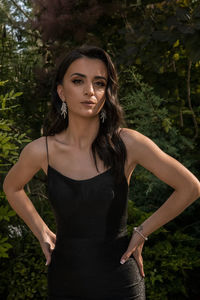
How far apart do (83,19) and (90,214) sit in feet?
8.81

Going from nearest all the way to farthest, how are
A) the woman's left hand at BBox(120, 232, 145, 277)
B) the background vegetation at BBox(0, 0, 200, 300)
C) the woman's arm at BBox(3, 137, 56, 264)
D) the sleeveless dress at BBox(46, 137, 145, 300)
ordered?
the sleeveless dress at BBox(46, 137, 145, 300), the woman's left hand at BBox(120, 232, 145, 277), the woman's arm at BBox(3, 137, 56, 264), the background vegetation at BBox(0, 0, 200, 300)

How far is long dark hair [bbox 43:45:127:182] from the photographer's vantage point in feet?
6.79

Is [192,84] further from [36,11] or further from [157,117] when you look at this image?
[36,11]

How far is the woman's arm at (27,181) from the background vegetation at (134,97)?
65 cm

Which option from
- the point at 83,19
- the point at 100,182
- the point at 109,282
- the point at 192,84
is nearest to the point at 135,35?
the point at 83,19

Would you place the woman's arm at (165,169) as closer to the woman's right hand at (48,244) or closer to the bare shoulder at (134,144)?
the bare shoulder at (134,144)

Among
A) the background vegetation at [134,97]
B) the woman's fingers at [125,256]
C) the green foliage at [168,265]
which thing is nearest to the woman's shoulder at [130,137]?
the woman's fingers at [125,256]

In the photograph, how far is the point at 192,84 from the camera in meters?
4.55

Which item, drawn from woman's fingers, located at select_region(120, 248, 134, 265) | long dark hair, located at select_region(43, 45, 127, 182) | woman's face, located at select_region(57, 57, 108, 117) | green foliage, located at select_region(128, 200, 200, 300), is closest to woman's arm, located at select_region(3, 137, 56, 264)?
long dark hair, located at select_region(43, 45, 127, 182)

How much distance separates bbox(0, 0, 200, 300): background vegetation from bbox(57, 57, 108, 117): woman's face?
41.9 inches

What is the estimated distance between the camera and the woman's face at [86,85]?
207 cm

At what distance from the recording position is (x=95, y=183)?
6.65 ft

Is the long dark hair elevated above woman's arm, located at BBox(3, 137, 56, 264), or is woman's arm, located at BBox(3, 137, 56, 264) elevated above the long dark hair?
the long dark hair

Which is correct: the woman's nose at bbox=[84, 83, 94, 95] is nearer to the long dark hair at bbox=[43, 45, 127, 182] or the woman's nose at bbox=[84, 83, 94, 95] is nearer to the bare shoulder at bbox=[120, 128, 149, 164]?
the long dark hair at bbox=[43, 45, 127, 182]
